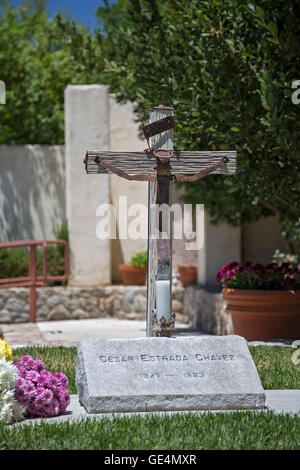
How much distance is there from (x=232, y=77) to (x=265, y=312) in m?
2.82

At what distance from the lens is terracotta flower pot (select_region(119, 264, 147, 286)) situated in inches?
508

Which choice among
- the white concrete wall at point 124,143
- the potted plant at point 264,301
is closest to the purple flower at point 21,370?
the potted plant at point 264,301

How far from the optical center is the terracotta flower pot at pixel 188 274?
41.8 ft

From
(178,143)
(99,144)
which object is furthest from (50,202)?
(178,143)

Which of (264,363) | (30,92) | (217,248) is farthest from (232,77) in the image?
(30,92)

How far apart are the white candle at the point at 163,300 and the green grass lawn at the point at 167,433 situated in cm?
101

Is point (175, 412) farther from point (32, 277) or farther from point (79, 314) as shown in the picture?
point (79, 314)

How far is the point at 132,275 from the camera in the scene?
42.5 ft

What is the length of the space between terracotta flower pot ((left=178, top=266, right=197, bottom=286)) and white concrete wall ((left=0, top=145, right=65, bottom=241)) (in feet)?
7.98

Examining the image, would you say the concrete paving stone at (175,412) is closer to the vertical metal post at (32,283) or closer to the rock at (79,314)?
the vertical metal post at (32,283)

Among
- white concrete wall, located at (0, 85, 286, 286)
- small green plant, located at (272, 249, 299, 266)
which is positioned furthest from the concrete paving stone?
Answer: white concrete wall, located at (0, 85, 286, 286)

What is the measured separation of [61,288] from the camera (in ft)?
42.4

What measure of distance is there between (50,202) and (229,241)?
3.46m
